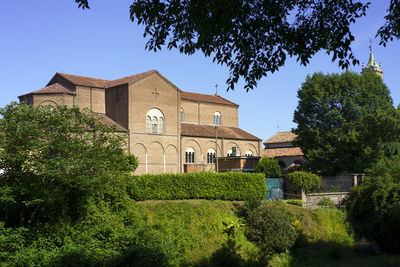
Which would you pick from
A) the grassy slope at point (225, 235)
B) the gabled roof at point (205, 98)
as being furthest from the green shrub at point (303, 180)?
the gabled roof at point (205, 98)

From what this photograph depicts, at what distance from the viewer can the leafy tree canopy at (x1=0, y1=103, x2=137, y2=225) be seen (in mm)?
17656

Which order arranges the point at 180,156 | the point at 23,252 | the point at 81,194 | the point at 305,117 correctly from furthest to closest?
the point at 180,156, the point at 305,117, the point at 81,194, the point at 23,252

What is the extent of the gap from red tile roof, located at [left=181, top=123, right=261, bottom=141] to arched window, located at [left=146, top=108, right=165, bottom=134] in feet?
11.6

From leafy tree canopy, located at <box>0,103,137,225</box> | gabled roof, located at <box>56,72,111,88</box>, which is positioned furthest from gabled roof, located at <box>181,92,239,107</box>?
leafy tree canopy, located at <box>0,103,137,225</box>

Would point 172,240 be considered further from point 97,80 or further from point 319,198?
point 97,80

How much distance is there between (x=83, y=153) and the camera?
1955cm

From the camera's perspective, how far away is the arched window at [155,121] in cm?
4862

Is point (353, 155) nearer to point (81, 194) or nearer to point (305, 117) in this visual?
point (305, 117)

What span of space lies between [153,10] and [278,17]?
3.02 m

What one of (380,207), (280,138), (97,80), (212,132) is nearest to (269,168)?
(380,207)

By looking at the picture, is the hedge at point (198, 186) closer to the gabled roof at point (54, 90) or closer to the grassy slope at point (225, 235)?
the grassy slope at point (225, 235)

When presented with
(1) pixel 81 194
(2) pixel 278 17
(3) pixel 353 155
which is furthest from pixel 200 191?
(2) pixel 278 17

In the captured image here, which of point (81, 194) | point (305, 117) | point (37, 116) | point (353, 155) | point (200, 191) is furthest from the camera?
point (305, 117)

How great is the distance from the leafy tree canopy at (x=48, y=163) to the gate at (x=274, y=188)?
50.8ft
